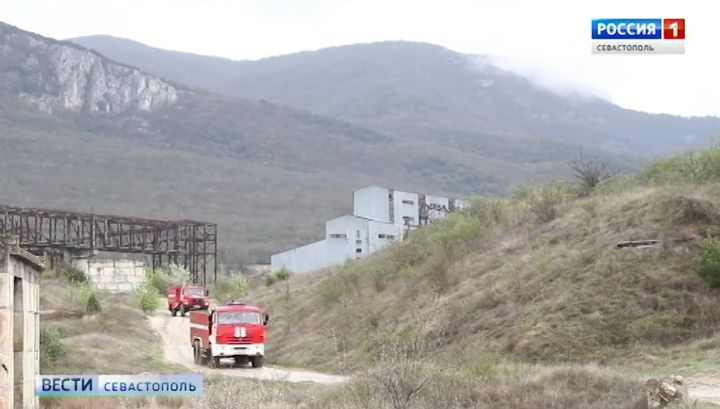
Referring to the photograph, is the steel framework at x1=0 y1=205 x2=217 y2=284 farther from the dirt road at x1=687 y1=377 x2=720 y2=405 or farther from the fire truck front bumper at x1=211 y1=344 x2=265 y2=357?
the dirt road at x1=687 y1=377 x2=720 y2=405

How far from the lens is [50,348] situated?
27656 millimetres

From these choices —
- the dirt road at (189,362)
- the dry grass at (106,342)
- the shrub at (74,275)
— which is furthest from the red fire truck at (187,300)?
the shrub at (74,275)

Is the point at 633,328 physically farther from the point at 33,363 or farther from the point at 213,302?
the point at 213,302

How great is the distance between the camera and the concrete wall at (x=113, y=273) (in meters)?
73.4

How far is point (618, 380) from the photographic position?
18547 mm

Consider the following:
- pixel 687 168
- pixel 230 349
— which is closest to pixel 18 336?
pixel 230 349

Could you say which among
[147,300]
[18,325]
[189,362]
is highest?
[18,325]

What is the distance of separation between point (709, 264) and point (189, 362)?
1837 centimetres

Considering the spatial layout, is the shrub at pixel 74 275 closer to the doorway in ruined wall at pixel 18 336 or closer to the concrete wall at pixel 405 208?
the concrete wall at pixel 405 208

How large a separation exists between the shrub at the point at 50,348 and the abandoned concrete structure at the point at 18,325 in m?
9.36

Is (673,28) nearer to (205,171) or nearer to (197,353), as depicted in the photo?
(197,353)

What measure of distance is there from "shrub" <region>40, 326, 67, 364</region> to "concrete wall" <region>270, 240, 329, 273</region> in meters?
45.0

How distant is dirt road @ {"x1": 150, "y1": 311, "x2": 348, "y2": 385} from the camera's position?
2661 cm

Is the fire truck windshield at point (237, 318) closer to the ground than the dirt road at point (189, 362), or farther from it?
farther from it
